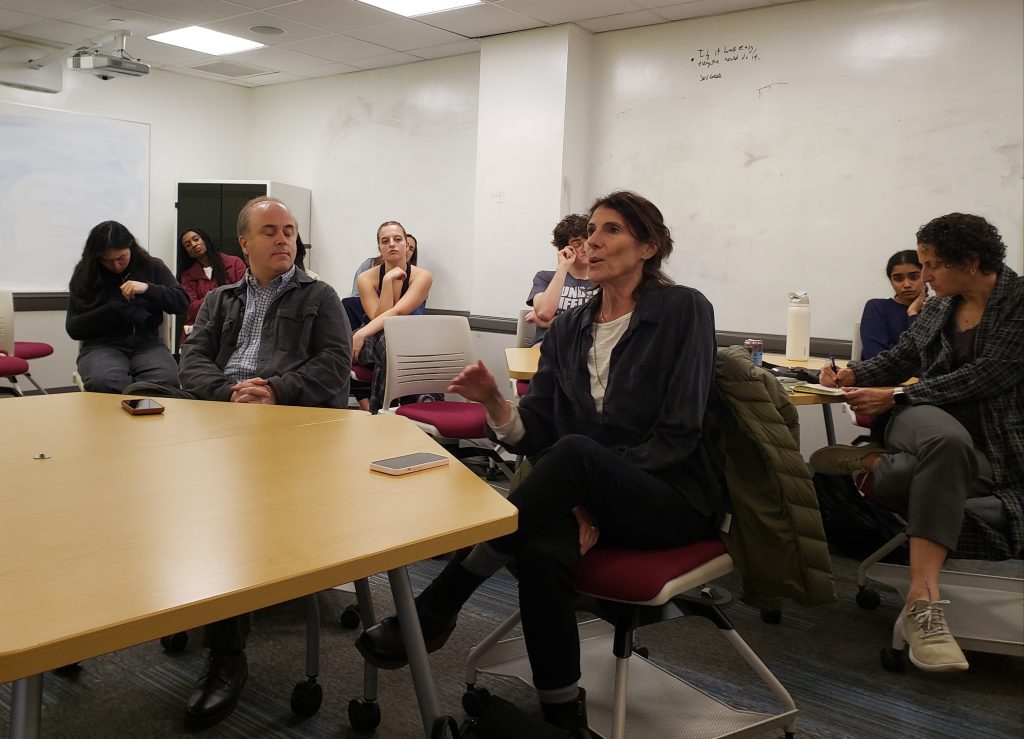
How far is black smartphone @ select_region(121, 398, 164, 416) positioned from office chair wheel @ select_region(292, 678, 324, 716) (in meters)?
0.78

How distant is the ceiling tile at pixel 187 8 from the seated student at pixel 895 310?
13.7 ft

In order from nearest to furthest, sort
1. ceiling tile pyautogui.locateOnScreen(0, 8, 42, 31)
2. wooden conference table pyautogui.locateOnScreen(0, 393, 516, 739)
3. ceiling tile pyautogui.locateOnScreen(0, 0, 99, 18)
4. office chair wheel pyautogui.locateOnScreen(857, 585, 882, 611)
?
wooden conference table pyautogui.locateOnScreen(0, 393, 516, 739) < office chair wheel pyautogui.locateOnScreen(857, 585, 882, 611) < ceiling tile pyautogui.locateOnScreen(0, 0, 99, 18) < ceiling tile pyautogui.locateOnScreen(0, 8, 42, 31)

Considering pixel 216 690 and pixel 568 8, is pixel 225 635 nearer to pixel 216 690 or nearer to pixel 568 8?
pixel 216 690

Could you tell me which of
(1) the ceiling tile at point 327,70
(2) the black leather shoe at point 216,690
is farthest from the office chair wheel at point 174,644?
(1) the ceiling tile at point 327,70

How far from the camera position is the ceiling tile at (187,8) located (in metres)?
5.28

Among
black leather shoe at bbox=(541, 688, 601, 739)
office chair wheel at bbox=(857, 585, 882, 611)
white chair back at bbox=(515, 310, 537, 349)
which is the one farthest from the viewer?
white chair back at bbox=(515, 310, 537, 349)

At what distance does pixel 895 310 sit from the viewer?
3.99 metres

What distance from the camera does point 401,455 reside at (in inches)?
67.9

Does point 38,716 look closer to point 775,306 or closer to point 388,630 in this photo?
point 388,630

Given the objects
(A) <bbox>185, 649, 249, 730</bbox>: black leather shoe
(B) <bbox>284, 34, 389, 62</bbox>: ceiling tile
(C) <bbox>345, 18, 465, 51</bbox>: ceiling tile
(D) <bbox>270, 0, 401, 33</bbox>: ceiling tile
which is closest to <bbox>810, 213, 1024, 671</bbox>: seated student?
(A) <bbox>185, 649, 249, 730</bbox>: black leather shoe

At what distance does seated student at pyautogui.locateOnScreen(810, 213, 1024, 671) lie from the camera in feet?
7.93

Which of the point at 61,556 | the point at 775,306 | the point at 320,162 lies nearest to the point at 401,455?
the point at 61,556

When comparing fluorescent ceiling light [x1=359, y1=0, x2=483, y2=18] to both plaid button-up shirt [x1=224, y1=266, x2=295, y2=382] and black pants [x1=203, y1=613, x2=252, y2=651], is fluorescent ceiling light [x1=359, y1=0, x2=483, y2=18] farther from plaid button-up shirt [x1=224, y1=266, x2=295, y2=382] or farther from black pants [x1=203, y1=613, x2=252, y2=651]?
black pants [x1=203, y1=613, x2=252, y2=651]

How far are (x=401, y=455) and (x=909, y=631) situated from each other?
163 cm
